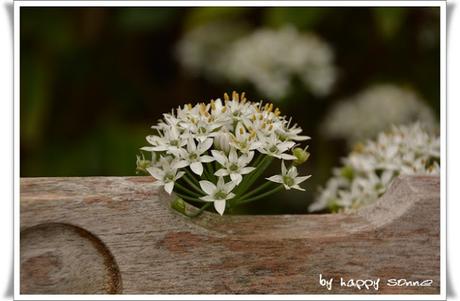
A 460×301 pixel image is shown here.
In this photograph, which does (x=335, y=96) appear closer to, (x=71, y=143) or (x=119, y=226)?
(x=71, y=143)

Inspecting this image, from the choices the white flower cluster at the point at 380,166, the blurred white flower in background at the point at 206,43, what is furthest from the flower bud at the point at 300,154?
the blurred white flower in background at the point at 206,43

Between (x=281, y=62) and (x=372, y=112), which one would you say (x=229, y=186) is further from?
(x=372, y=112)

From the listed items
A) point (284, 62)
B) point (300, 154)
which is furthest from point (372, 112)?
point (300, 154)

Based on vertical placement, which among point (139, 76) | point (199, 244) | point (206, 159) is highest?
point (139, 76)

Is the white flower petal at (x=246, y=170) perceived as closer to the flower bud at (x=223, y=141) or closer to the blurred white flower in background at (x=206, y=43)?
the flower bud at (x=223, y=141)
